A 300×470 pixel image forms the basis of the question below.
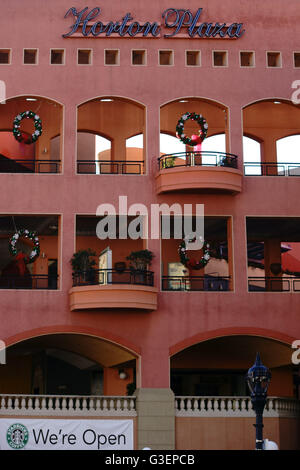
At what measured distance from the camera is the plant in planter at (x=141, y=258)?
36.2 meters

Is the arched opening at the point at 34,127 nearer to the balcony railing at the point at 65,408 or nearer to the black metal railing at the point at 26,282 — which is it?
the black metal railing at the point at 26,282

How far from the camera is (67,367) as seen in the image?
153 ft

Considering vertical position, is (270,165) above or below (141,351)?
above

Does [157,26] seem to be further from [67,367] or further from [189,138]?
[67,367]

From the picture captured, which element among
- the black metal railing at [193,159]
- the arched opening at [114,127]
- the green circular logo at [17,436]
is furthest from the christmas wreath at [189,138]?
the green circular logo at [17,436]

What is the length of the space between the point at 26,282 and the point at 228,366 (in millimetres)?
9979

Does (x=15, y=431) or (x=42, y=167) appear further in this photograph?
(x=42, y=167)

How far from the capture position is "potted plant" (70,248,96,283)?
35.9 m

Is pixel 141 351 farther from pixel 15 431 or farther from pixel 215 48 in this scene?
pixel 215 48

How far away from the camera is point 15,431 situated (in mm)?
34219

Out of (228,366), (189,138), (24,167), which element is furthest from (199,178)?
(24,167)

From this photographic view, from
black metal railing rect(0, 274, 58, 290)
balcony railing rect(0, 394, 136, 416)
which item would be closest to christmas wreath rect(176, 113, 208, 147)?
black metal railing rect(0, 274, 58, 290)

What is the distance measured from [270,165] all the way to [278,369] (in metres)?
9.34

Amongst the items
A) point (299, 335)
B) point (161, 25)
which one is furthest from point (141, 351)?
point (161, 25)
